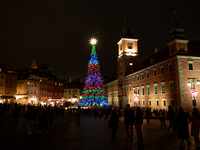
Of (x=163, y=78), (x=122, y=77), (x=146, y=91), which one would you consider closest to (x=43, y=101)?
(x=122, y=77)

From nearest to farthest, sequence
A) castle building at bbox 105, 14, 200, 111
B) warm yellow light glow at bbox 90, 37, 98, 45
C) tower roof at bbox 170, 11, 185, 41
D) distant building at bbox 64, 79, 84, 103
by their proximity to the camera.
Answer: castle building at bbox 105, 14, 200, 111 → tower roof at bbox 170, 11, 185, 41 → warm yellow light glow at bbox 90, 37, 98, 45 → distant building at bbox 64, 79, 84, 103

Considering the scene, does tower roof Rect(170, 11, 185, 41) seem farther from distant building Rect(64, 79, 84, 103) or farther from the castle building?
distant building Rect(64, 79, 84, 103)

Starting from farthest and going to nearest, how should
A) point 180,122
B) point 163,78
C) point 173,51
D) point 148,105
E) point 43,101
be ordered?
point 43,101, point 148,105, point 163,78, point 173,51, point 180,122

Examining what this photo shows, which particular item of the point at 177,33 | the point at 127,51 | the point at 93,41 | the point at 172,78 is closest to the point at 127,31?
the point at 127,51

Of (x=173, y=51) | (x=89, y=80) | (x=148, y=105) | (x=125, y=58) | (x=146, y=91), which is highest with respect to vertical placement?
(x=125, y=58)

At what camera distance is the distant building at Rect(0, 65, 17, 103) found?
58866mm

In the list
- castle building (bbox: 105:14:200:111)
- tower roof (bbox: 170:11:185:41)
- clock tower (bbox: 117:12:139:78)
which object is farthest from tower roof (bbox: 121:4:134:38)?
tower roof (bbox: 170:11:185:41)

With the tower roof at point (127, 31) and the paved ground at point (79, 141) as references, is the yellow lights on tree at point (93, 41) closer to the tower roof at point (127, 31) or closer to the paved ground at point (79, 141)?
the tower roof at point (127, 31)

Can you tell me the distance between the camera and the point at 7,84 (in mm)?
60625

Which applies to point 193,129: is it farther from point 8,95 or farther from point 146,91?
point 8,95

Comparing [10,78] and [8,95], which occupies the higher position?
[10,78]

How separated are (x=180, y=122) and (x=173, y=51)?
99.0ft

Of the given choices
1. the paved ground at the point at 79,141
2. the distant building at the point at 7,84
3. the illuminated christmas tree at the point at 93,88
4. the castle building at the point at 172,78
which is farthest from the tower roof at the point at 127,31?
the paved ground at the point at 79,141

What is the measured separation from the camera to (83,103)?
155 ft
